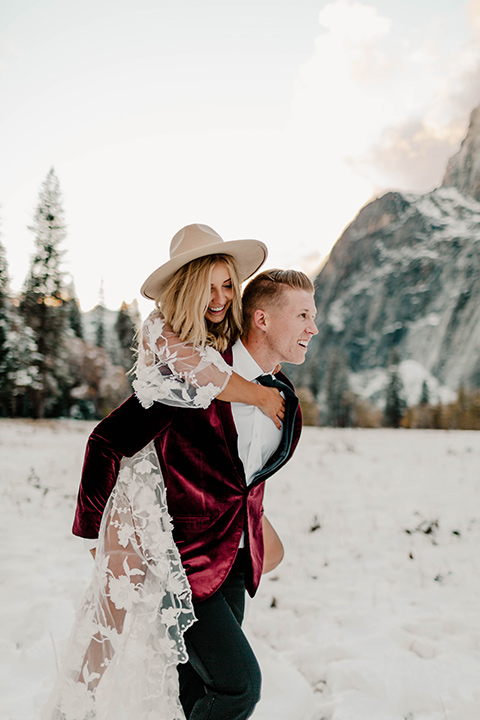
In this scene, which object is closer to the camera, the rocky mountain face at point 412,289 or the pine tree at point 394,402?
the pine tree at point 394,402

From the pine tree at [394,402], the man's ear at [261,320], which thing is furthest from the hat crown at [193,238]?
the pine tree at [394,402]

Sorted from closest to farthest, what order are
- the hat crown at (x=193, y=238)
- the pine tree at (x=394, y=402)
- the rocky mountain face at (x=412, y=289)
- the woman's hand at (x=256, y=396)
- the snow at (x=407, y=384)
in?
the woman's hand at (x=256, y=396) → the hat crown at (x=193, y=238) → the pine tree at (x=394, y=402) → the snow at (x=407, y=384) → the rocky mountain face at (x=412, y=289)

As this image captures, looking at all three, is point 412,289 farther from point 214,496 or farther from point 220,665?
point 220,665

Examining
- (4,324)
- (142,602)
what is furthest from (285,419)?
(4,324)

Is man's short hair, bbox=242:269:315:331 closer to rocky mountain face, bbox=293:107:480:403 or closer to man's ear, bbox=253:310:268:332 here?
man's ear, bbox=253:310:268:332

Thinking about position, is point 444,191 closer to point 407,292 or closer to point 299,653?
point 407,292

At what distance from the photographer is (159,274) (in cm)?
234

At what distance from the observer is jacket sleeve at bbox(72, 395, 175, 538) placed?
2078 millimetres

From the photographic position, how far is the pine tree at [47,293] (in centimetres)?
3253

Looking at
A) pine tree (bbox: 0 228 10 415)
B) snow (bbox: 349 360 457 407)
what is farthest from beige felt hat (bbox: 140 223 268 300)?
snow (bbox: 349 360 457 407)

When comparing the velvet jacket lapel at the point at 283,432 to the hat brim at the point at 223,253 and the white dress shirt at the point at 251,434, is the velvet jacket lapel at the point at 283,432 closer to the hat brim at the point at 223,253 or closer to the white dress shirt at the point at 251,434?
the white dress shirt at the point at 251,434

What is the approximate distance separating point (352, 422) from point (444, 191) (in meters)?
151

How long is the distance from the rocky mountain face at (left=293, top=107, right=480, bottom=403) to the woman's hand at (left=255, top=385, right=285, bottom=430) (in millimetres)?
103455

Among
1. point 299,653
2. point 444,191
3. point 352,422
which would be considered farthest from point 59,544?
point 444,191
